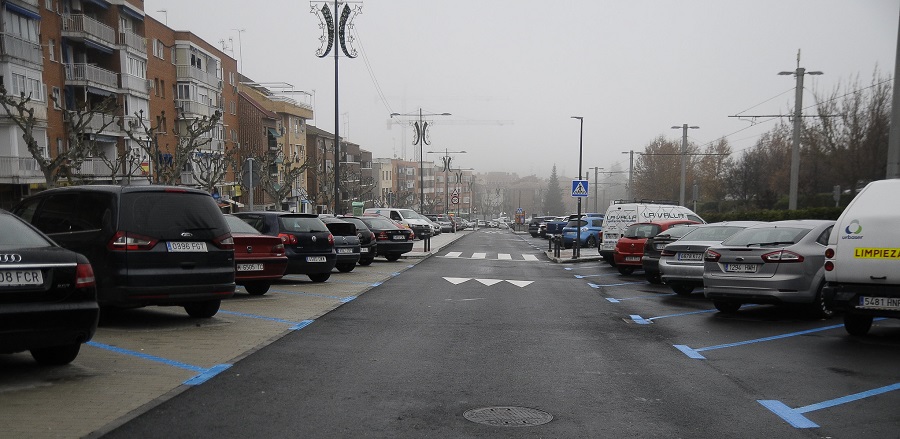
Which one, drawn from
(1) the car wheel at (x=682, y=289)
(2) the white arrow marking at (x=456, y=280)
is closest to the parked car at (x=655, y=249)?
(1) the car wheel at (x=682, y=289)

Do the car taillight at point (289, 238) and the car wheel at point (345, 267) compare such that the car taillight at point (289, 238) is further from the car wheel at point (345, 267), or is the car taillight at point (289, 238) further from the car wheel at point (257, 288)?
the car wheel at point (345, 267)

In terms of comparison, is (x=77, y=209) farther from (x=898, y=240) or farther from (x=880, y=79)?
(x=880, y=79)

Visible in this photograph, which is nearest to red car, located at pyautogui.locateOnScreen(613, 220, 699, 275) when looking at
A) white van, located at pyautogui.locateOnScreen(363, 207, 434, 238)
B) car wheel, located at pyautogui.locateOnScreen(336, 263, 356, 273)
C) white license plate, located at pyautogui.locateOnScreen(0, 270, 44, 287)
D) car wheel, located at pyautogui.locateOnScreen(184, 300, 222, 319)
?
car wheel, located at pyautogui.locateOnScreen(336, 263, 356, 273)

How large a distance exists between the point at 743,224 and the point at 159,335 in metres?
11.2

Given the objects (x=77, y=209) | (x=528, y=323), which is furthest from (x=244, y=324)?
(x=528, y=323)

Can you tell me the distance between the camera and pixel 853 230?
9477 mm

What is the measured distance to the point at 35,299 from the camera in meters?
6.41

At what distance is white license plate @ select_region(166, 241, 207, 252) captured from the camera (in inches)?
380

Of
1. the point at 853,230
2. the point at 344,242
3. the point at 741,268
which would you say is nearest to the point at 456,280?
the point at 344,242

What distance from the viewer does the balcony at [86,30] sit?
43281 mm

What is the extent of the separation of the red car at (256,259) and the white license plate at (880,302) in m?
9.27

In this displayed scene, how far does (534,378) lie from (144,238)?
17.0 ft

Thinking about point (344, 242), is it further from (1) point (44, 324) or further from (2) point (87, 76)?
(2) point (87, 76)

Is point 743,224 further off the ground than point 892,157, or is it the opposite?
point 892,157
